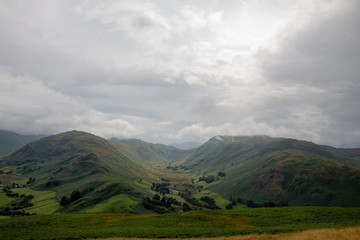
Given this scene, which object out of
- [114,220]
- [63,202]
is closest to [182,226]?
[114,220]

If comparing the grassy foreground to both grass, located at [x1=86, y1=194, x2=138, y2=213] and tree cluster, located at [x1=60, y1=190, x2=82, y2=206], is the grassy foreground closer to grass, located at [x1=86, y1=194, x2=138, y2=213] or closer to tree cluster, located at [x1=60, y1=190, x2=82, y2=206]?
grass, located at [x1=86, y1=194, x2=138, y2=213]

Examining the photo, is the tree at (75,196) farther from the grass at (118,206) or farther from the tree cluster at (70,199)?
the grass at (118,206)

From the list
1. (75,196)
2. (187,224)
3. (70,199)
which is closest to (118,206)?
(70,199)

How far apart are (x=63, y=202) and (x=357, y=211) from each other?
200885mm

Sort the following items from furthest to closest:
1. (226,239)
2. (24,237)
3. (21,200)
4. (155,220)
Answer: (21,200), (155,220), (24,237), (226,239)

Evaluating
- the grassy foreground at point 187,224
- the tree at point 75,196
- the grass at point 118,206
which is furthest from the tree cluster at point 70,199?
the grassy foreground at point 187,224

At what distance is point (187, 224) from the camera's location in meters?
66.4

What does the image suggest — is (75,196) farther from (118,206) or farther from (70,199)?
(118,206)

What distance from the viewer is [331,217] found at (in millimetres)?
66375

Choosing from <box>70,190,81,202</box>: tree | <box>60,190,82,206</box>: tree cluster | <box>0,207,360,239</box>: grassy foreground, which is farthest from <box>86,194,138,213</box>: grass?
<box>0,207,360,239</box>: grassy foreground

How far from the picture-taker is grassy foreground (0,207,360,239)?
55.3 meters

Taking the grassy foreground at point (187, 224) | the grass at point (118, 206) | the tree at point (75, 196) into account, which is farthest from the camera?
the tree at point (75, 196)

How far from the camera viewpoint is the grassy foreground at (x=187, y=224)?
5534cm

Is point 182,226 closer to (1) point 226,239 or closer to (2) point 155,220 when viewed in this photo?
(2) point 155,220
